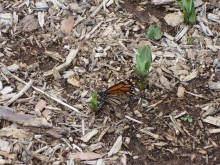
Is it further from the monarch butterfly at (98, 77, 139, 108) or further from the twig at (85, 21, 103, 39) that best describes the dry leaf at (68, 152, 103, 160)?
the twig at (85, 21, 103, 39)

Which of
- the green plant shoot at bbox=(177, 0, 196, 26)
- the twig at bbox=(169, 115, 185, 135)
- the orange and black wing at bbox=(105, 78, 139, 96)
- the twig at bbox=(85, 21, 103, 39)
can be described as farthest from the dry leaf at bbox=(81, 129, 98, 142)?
the green plant shoot at bbox=(177, 0, 196, 26)

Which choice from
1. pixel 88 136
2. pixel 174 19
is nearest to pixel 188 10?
pixel 174 19

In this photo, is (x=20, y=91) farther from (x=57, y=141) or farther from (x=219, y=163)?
(x=219, y=163)

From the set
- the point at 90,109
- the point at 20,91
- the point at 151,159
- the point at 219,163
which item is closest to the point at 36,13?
the point at 20,91

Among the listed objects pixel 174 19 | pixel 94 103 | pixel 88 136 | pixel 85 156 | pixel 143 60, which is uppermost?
pixel 174 19

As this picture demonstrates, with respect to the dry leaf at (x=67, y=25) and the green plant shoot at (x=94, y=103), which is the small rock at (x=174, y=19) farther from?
the green plant shoot at (x=94, y=103)

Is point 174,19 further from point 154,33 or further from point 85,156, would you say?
point 85,156
